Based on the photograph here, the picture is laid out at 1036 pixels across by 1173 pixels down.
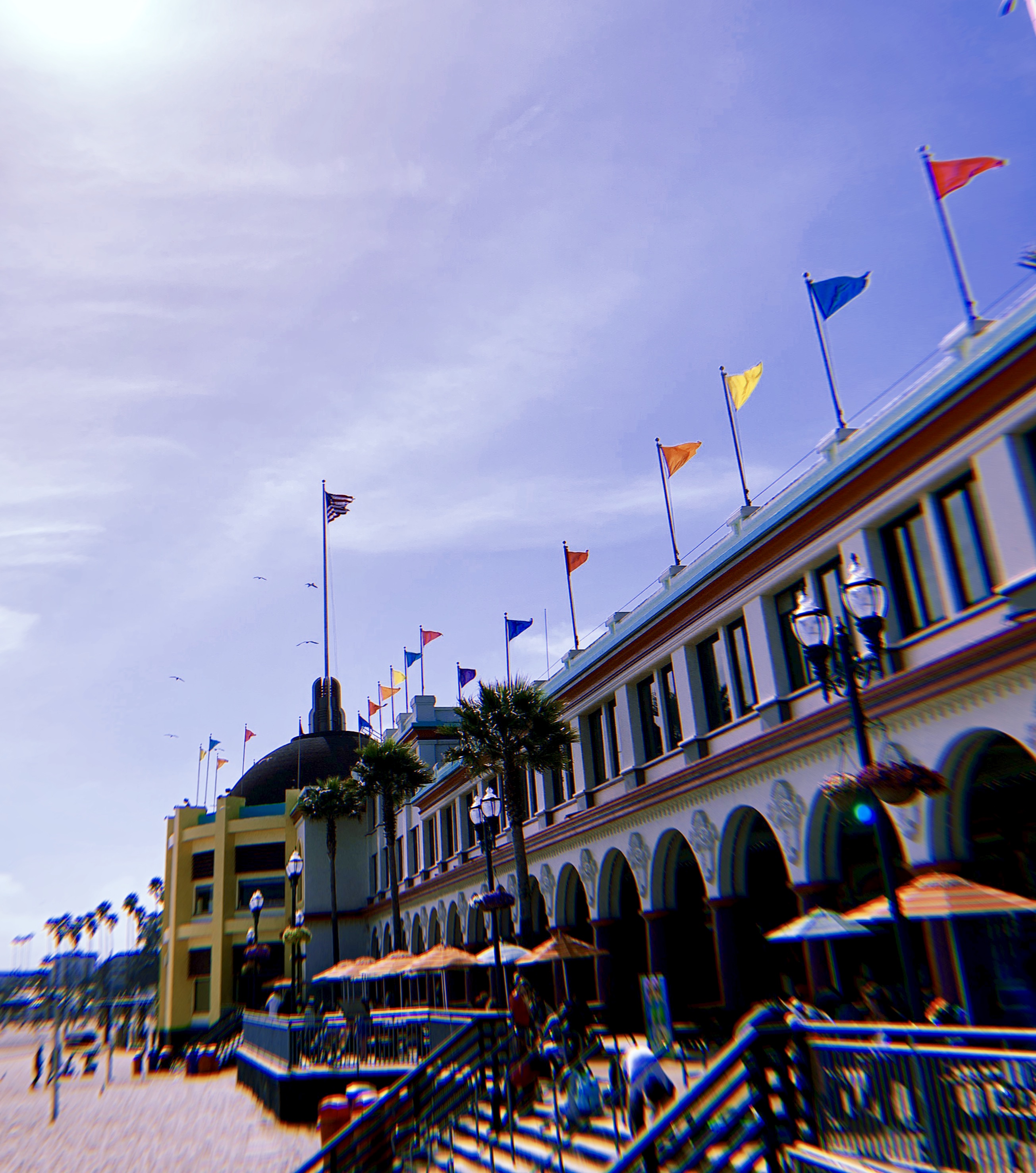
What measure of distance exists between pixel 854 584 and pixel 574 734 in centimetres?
1875

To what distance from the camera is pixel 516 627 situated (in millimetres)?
40469

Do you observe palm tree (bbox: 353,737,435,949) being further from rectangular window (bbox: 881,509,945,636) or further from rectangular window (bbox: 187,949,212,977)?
rectangular window (bbox: 881,509,945,636)

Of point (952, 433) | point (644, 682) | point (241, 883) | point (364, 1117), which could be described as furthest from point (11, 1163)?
point (241, 883)

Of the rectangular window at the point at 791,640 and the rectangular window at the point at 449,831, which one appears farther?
the rectangular window at the point at 449,831

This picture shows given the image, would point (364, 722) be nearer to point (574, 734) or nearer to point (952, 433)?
point (574, 734)

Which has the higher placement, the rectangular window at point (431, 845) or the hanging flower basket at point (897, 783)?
the rectangular window at point (431, 845)

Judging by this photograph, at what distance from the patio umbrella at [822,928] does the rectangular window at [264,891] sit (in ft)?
196

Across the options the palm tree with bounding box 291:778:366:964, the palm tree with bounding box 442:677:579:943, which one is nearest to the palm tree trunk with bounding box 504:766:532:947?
the palm tree with bounding box 442:677:579:943

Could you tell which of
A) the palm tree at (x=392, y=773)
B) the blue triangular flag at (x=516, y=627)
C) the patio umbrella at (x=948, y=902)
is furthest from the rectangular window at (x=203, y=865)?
the patio umbrella at (x=948, y=902)

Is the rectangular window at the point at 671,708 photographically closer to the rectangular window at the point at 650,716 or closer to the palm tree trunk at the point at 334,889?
the rectangular window at the point at 650,716

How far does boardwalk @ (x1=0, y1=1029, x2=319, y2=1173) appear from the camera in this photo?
75.8 ft

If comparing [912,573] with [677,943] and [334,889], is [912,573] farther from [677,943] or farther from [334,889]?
[334,889]

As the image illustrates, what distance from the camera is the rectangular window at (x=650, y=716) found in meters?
27.2

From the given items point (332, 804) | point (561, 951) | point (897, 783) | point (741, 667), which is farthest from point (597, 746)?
point (332, 804)
